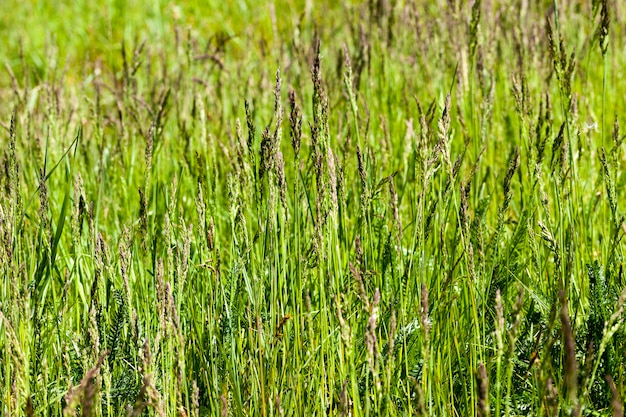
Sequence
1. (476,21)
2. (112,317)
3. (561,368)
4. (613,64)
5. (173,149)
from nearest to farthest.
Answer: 1. (561,368)
2. (112,317)
3. (476,21)
4. (173,149)
5. (613,64)

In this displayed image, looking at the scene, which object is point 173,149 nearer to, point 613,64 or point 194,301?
point 194,301

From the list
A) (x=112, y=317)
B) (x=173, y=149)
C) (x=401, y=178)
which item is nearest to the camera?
(x=112, y=317)

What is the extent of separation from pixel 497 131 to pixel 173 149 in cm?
127

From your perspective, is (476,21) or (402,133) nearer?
(476,21)

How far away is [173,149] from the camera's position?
3.08 metres

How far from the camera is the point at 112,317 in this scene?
6.14 ft

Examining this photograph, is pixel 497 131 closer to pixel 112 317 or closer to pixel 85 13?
pixel 112 317

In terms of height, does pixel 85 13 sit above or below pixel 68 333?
above

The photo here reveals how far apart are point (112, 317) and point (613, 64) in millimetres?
2604

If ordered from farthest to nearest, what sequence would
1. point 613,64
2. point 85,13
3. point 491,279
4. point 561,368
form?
point 85,13
point 613,64
point 491,279
point 561,368

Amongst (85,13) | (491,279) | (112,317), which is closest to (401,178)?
(491,279)

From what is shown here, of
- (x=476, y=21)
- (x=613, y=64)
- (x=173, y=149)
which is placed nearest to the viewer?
(x=476, y=21)

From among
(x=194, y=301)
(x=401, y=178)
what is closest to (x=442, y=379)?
(x=194, y=301)

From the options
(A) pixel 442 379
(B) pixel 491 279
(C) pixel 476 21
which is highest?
(C) pixel 476 21
